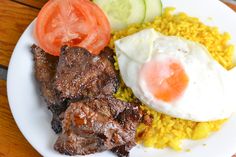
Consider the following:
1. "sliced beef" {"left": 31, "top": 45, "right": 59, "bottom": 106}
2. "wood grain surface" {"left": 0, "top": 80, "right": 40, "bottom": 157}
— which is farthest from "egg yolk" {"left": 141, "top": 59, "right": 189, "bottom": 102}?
"wood grain surface" {"left": 0, "top": 80, "right": 40, "bottom": 157}

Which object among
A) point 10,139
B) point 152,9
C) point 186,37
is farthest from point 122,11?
point 10,139

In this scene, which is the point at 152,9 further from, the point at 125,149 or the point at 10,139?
the point at 10,139

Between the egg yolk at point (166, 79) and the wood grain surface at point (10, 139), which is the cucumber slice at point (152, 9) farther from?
the wood grain surface at point (10, 139)

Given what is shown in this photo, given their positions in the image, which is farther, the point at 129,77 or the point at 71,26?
the point at 71,26

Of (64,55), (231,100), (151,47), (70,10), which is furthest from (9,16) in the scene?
Result: (231,100)

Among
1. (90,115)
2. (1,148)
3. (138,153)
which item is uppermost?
(90,115)

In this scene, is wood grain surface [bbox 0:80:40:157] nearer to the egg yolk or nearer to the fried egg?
the fried egg

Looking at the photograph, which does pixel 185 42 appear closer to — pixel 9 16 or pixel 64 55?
pixel 64 55
